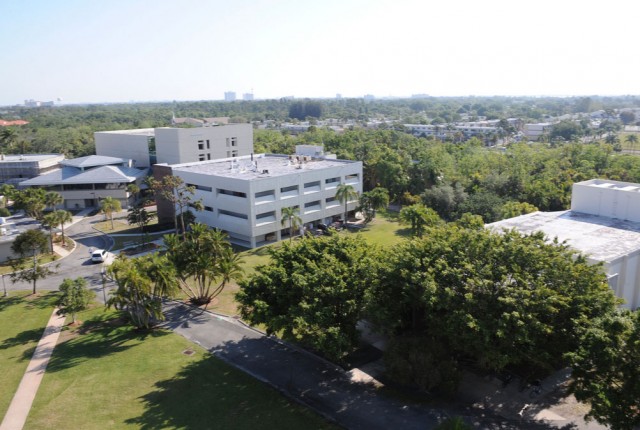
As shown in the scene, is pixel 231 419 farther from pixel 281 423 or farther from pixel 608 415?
pixel 608 415

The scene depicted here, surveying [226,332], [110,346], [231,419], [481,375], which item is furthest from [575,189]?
[110,346]

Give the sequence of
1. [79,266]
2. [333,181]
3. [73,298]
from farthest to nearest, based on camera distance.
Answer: [333,181]
[79,266]
[73,298]

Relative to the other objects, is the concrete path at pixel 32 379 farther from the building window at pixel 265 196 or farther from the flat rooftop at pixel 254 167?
the flat rooftop at pixel 254 167

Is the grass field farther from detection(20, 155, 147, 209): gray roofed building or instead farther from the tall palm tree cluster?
detection(20, 155, 147, 209): gray roofed building

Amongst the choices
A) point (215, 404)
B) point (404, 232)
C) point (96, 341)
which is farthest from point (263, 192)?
point (215, 404)

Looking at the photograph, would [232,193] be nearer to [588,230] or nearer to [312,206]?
[312,206]

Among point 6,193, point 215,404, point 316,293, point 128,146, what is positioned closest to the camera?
point 215,404

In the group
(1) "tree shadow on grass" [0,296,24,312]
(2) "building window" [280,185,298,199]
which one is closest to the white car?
(1) "tree shadow on grass" [0,296,24,312]
